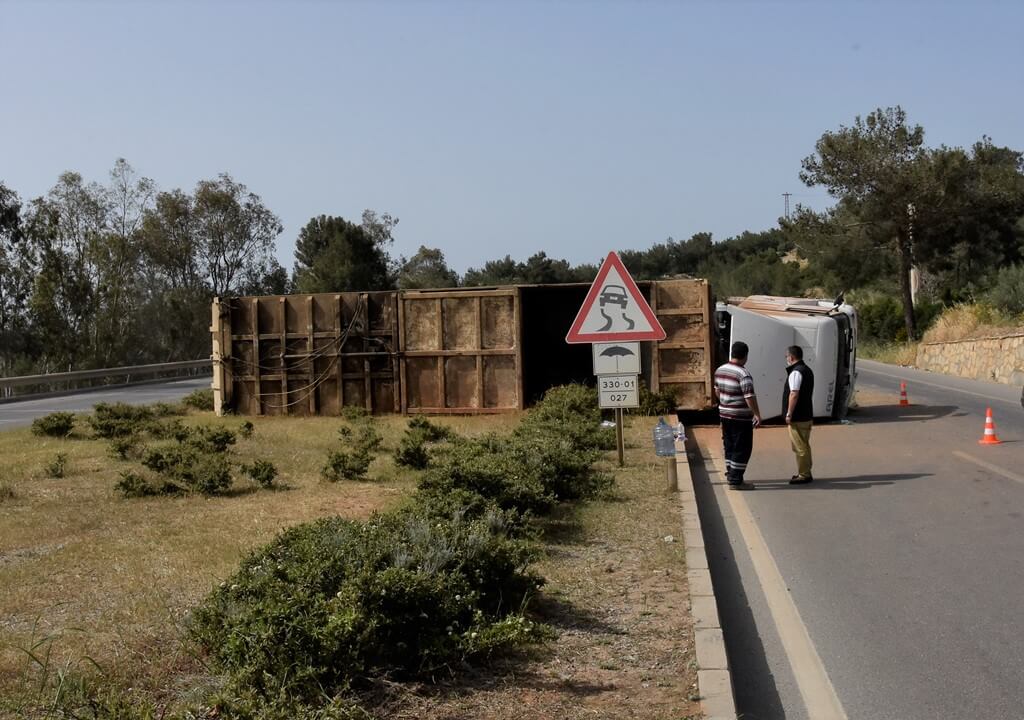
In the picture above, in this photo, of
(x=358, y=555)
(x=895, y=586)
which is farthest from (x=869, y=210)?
(x=358, y=555)

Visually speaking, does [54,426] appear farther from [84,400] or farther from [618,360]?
[84,400]

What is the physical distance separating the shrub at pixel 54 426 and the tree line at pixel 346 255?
31.1 metres

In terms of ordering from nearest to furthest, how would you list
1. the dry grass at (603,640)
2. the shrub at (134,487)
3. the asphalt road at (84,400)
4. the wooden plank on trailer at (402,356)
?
the dry grass at (603,640) → the shrub at (134,487) → the wooden plank on trailer at (402,356) → the asphalt road at (84,400)

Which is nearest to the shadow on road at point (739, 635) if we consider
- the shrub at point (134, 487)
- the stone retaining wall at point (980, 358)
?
the shrub at point (134, 487)

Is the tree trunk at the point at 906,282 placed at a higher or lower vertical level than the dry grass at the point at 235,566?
higher

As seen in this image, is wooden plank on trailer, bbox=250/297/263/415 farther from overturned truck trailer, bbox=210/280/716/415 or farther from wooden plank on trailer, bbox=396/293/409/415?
wooden plank on trailer, bbox=396/293/409/415

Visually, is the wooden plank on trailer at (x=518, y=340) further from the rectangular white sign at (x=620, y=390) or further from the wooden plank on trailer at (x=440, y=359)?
the rectangular white sign at (x=620, y=390)

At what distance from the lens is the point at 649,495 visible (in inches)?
448

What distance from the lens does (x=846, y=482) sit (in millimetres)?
12812

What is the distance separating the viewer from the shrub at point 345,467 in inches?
495

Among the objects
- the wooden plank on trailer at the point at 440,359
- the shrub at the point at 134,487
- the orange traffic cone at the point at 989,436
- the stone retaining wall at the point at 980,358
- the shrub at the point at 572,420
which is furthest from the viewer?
the stone retaining wall at the point at 980,358

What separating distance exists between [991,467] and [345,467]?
26.3 ft

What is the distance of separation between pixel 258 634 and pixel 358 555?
116 cm

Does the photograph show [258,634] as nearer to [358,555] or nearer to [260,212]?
[358,555]
